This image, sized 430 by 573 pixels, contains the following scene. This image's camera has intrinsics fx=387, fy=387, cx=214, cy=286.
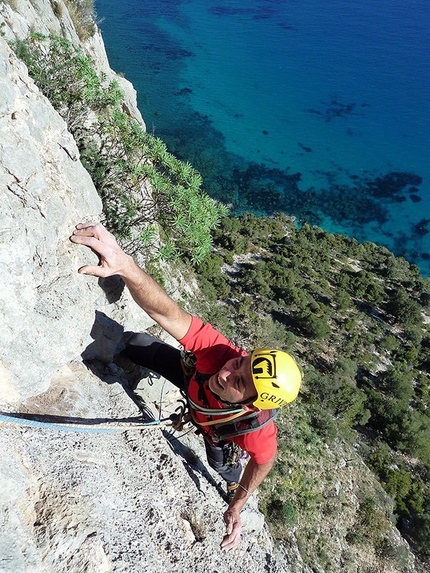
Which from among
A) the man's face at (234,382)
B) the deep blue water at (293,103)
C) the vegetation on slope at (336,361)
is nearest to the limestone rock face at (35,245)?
the man's face at (234,382)

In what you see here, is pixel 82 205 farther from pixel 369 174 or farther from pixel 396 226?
pixel 369 174

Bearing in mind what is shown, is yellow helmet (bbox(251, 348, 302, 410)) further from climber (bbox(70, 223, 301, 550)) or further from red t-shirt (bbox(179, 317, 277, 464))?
red t-shirt (bbox(179, 317, 277, 464))

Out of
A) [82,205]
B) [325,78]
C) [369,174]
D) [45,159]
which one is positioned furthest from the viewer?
[325,78]

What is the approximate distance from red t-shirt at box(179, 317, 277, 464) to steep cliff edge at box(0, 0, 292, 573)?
3.51 feet

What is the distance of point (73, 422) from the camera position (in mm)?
4531

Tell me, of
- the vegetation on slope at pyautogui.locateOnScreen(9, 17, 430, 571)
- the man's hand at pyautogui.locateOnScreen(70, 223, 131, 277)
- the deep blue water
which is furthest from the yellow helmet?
the deep blue water

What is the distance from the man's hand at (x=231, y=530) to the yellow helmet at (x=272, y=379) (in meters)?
1.76

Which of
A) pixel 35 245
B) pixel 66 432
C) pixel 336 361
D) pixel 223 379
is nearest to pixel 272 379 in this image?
pixel 223 379

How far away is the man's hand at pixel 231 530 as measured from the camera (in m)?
4.74

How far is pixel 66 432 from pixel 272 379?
2.35 m

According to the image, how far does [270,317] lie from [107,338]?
18603mm

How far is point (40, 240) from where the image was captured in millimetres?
3871

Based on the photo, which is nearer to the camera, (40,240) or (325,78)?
(40,240)

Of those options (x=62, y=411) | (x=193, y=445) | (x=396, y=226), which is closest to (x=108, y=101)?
(x=62, y=411)
